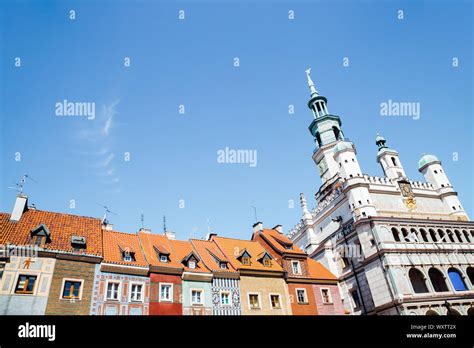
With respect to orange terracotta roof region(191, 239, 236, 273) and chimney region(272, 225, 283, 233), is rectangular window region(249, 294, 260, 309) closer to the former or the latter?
orange terracotta roof region(191, 239, 236, 273)

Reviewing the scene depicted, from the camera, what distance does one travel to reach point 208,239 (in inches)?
1383

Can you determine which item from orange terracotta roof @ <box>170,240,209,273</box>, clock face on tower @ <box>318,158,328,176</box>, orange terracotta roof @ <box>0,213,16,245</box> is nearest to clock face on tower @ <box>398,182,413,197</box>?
clock face on tower @ <box>318,158,328,176</box>

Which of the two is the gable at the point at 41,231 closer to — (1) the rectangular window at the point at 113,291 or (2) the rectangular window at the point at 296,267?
(1) the rectangular window at the point at 113,291

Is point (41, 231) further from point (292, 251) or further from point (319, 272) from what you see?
point (319, 272)

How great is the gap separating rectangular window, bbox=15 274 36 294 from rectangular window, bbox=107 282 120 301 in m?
4.84

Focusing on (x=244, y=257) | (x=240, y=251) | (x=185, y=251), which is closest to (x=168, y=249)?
(x=185, y=251)

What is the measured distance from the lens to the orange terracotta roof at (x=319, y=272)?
32250 millimetres

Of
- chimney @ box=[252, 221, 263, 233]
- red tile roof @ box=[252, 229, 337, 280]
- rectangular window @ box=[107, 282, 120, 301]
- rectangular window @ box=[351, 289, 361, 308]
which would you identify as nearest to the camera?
rectangular window @ box=[107, 282, 120, 301]

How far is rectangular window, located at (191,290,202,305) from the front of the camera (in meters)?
25.0

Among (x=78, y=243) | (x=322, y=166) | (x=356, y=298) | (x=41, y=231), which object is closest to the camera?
(x=41, y=231)

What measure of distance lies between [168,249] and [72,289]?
8.69m

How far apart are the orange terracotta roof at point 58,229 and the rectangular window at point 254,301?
1342 centimetres

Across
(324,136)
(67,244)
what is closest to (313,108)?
(324,136)

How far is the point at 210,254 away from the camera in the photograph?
3014 cm
